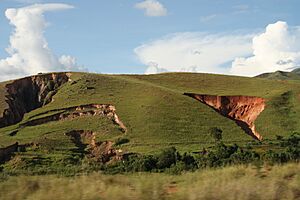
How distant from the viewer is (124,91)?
109062 millimetres

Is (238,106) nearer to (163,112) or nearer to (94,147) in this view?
(163,112)

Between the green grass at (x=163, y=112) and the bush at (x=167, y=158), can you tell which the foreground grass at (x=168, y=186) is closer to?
the bush at (x=167, y=158)

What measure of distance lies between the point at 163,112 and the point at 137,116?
5.08m

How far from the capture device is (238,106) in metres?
105

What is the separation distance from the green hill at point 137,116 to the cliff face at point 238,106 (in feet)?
6.77

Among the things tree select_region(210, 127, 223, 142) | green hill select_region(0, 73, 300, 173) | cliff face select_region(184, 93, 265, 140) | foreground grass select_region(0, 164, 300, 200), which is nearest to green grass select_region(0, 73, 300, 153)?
green hill select_region(0, 73, 300, 173)

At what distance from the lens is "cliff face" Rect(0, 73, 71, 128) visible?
11919 cm

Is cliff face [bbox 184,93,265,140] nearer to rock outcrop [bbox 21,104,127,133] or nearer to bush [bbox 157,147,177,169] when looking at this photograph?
rock outcrop [bbox 21,104,127,133]

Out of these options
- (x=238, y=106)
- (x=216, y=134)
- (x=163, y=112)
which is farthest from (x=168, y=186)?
(x=238, y=106)

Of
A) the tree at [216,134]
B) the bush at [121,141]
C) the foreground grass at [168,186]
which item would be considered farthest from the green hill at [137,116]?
the foreground grass at [168,186]

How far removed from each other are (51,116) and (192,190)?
292 feet

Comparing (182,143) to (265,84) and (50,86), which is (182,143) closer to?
(265,84)

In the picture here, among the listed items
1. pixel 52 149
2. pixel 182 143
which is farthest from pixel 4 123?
pixel 182 143

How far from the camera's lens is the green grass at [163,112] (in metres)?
84.8
